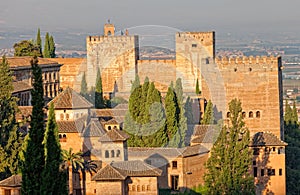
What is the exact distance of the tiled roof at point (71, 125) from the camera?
110 feet

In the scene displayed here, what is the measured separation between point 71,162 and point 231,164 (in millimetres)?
7026

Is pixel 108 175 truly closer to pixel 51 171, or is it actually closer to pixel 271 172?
pixel 51 171

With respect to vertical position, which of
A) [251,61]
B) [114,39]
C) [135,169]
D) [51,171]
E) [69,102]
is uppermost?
[114,39]

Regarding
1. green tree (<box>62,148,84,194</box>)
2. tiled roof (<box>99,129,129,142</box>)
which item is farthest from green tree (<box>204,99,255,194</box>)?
green tree (<box>62,148,84,194</box>)

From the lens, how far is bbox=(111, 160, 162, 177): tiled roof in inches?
1165

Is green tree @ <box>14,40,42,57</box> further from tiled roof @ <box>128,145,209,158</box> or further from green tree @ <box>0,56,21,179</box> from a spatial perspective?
tiled roof @ <box>128,145,209,158</box>

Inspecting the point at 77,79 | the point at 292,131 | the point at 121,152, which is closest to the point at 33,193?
the point at 121,152

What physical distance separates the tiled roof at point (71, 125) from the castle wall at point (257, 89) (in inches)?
405

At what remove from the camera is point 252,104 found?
42.6m

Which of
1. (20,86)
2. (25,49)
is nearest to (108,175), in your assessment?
(20,86)

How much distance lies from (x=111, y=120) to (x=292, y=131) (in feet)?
50.2

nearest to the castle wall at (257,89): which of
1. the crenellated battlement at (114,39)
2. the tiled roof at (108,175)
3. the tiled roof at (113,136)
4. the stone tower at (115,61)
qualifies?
the stone tower at (115,61)

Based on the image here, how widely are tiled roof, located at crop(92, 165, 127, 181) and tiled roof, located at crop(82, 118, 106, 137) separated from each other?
4.48m

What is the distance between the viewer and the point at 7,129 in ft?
107
